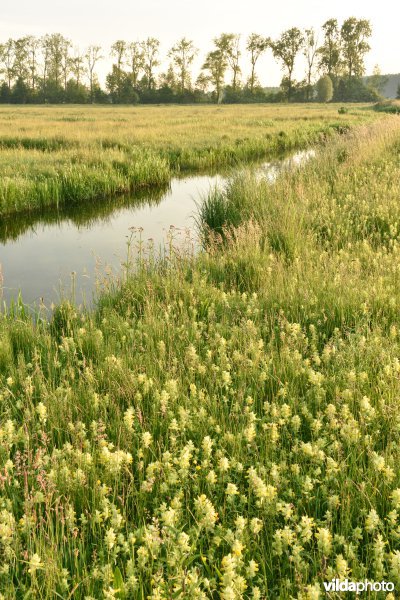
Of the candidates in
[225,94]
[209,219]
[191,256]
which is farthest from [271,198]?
[225,94]

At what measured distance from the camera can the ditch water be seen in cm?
846

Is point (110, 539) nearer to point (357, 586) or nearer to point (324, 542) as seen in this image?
point (324, 542)

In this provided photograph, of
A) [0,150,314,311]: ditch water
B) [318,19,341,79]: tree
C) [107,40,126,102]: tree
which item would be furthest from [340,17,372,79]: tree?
[0,150,314,311]: ditch water

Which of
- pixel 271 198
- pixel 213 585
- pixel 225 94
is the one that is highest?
pixel 225 94

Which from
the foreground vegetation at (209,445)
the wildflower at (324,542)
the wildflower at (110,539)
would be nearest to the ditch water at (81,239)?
the foreground vegetation at (209,445)

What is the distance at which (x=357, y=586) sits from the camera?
2236 mm

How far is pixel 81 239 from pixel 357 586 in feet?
34.4

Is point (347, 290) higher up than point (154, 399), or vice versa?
point (347, 290)

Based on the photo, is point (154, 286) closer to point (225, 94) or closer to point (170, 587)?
point (170, 587)

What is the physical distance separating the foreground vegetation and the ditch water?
2.39 m

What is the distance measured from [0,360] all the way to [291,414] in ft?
9.50

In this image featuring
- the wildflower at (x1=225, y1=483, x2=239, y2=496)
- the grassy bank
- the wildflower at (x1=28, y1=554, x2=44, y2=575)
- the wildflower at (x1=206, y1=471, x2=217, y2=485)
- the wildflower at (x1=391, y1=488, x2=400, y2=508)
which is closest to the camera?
the wildflower at (x1=28, y1=554, x2=44, y2=575)

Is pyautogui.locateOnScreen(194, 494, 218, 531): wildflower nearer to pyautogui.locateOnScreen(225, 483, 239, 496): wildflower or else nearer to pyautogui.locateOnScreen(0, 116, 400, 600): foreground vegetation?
pyautogui.locateOnScreen(0, 116, 400, 600): foreground vegetation

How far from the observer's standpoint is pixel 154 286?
6406 millimetres
